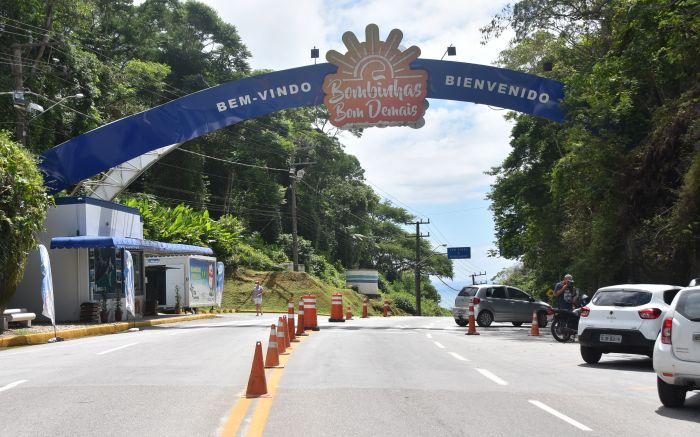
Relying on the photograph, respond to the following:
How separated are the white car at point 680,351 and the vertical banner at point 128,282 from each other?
22882 millimetres

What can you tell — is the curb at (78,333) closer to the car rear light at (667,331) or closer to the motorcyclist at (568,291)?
the motorcyclist at (568,291)

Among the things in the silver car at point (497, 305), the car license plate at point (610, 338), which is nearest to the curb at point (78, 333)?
the silver car at point (497, 305)

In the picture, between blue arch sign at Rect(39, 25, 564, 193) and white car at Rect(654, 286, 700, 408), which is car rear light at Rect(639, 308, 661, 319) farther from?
blue arch sign at Rect(39, 25, 564, 193)

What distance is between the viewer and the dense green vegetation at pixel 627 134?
1984 cm

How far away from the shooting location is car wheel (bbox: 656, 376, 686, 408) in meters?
9.44

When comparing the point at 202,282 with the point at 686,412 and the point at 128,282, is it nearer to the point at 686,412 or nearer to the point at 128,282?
the point at 128,282

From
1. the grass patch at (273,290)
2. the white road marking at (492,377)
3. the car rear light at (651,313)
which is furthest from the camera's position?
the grass patch at (273,290)

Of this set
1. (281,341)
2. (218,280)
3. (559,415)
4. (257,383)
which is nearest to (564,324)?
(281,341)

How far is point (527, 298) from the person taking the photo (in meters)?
29.5

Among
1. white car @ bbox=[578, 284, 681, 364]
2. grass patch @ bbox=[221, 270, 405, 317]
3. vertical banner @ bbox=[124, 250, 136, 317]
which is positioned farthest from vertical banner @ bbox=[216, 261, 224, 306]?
white car @ bbox=[578, 284, 681, 364]

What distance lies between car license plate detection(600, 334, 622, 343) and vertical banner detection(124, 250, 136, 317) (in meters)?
19.5

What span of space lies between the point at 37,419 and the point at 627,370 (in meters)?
10.2

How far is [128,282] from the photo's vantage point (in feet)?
96.5

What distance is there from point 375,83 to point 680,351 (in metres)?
19.9
